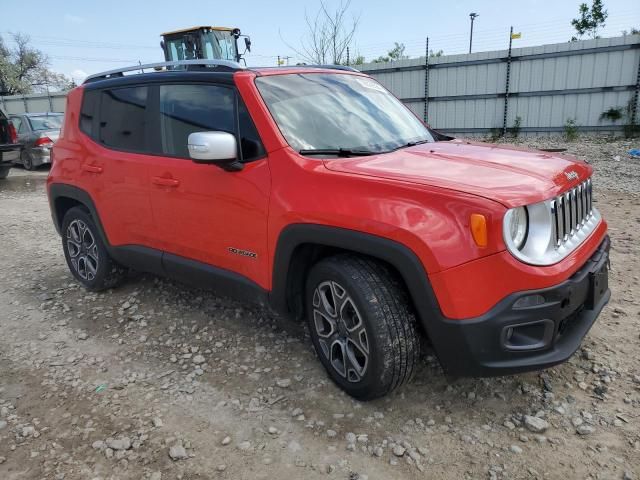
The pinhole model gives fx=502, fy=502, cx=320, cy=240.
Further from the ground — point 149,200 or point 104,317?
point 149,200

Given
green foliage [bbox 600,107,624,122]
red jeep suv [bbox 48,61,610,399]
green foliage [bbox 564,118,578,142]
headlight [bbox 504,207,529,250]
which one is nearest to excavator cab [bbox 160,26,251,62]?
green foliage [bbox 564,118,578,142]

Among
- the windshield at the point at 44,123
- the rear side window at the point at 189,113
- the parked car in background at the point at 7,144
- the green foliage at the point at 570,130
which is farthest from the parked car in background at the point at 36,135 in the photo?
the green foliage at the point at 570,130

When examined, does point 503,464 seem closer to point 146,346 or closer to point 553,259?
point 553,259

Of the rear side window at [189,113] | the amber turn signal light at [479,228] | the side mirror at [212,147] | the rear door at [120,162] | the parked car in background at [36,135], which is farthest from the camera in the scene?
the parked car in background at [36,135]

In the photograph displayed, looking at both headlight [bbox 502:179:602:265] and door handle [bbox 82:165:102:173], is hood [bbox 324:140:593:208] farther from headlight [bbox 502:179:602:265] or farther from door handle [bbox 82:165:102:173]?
door handle [bbox 82:165:102:173]

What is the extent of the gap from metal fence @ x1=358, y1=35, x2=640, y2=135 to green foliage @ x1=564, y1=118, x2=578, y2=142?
9 centimetres

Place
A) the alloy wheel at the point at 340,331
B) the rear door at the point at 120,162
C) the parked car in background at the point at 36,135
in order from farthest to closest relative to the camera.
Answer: the parked car in background at the point at 36,135
the rear door at the point at 120,162
the alloy wheel at the point at 340,331

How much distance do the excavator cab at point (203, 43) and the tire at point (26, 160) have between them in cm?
490

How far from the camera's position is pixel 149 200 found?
3.57 metres

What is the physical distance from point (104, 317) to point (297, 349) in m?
1.72

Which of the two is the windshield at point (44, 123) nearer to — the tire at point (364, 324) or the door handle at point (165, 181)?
the door handle at point (165, 181)

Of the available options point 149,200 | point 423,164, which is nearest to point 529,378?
point 423,164

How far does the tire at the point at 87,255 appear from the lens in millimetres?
4291

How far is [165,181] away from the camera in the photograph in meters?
3.39
